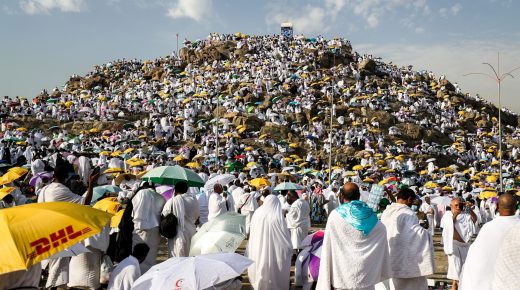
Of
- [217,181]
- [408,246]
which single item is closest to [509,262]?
[408,246]

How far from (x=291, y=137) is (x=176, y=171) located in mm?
25784

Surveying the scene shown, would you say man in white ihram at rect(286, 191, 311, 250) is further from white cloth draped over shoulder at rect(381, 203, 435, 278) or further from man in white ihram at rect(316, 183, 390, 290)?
man in white ihram at rect(316, 183, 390, 290)

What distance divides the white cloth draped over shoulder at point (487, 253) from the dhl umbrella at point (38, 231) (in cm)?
303

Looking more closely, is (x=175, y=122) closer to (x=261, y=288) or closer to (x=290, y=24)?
(x=261, y=288)

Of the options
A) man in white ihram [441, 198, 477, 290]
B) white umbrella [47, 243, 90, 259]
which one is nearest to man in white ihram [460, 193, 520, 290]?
man in white ihram [441, 198, 477, 290]

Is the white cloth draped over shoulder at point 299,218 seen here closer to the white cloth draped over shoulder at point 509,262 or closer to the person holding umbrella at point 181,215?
the person holding umbrella at point 181,215

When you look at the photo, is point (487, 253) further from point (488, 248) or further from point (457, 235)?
point (457, 235)

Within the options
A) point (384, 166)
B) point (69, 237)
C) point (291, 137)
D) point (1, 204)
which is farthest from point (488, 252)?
point (291, 137)

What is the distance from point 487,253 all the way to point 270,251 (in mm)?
3115

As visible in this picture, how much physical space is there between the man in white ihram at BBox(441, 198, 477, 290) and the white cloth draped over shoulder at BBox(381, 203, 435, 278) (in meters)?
1.78

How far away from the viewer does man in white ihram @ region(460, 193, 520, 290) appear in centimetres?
393

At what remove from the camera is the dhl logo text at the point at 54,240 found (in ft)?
9.98

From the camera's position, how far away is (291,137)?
34094 millimetres

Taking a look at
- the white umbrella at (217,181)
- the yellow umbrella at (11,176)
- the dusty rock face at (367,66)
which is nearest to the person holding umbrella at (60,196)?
the yellow umbrella at (11,176)
